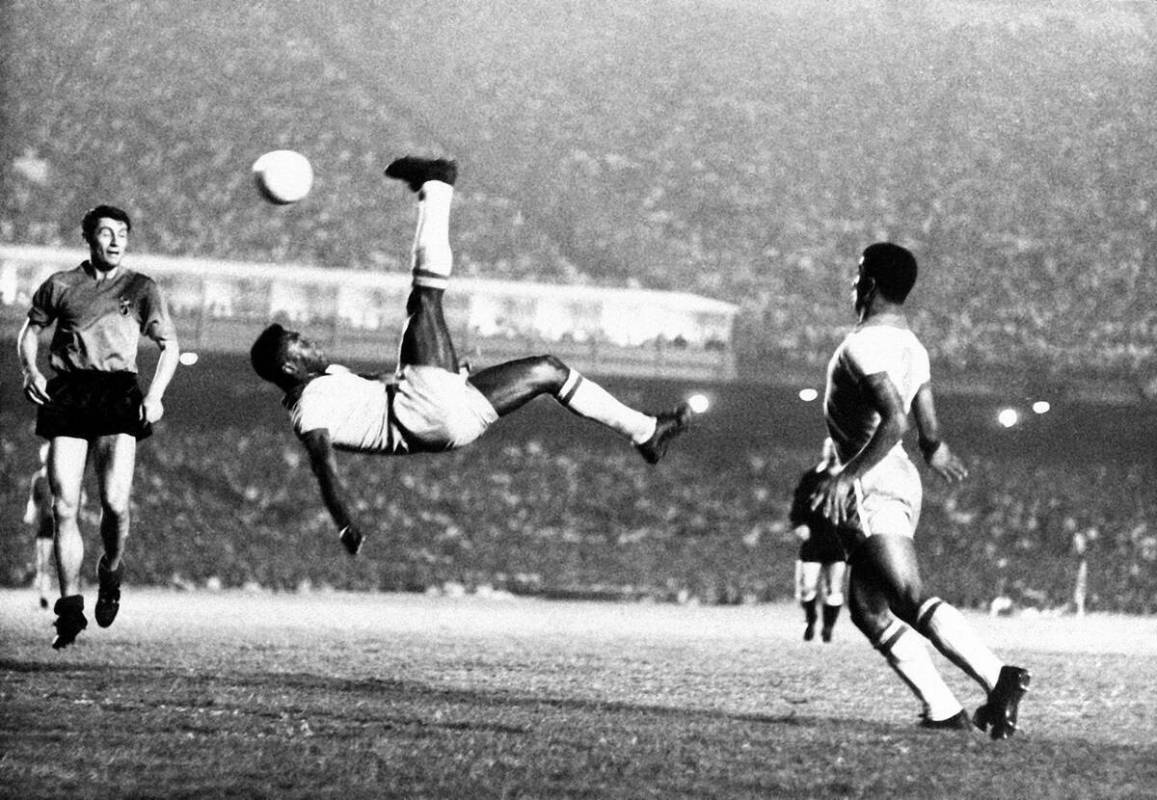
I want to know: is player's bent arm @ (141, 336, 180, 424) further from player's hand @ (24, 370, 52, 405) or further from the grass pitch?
the grass pitch

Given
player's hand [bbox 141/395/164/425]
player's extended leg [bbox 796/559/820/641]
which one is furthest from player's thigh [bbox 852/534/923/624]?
player's extended leg [bbox 796/559/820/641]

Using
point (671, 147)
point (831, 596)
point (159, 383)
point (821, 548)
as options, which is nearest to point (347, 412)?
point (159, 383)

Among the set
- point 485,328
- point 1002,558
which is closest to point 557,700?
point 485,328

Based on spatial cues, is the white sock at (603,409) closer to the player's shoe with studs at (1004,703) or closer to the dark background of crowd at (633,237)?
the player's shoe with studs at (1004,703)

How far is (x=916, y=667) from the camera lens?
4891 millimetres

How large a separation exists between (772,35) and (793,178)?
135 inches

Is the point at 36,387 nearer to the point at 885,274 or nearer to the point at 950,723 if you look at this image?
the point at 885,274

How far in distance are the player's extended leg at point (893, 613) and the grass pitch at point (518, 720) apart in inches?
5.0

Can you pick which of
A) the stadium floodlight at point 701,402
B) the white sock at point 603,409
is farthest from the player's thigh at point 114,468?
the stadium floodlight at point 701,402

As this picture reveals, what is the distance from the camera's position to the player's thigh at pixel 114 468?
224 inches

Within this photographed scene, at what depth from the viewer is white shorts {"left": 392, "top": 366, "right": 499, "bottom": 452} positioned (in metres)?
5.26

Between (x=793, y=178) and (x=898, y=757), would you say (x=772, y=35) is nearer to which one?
(x=793, y=178)

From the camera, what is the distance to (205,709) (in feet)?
17.3

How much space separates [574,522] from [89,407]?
9.11 metres
